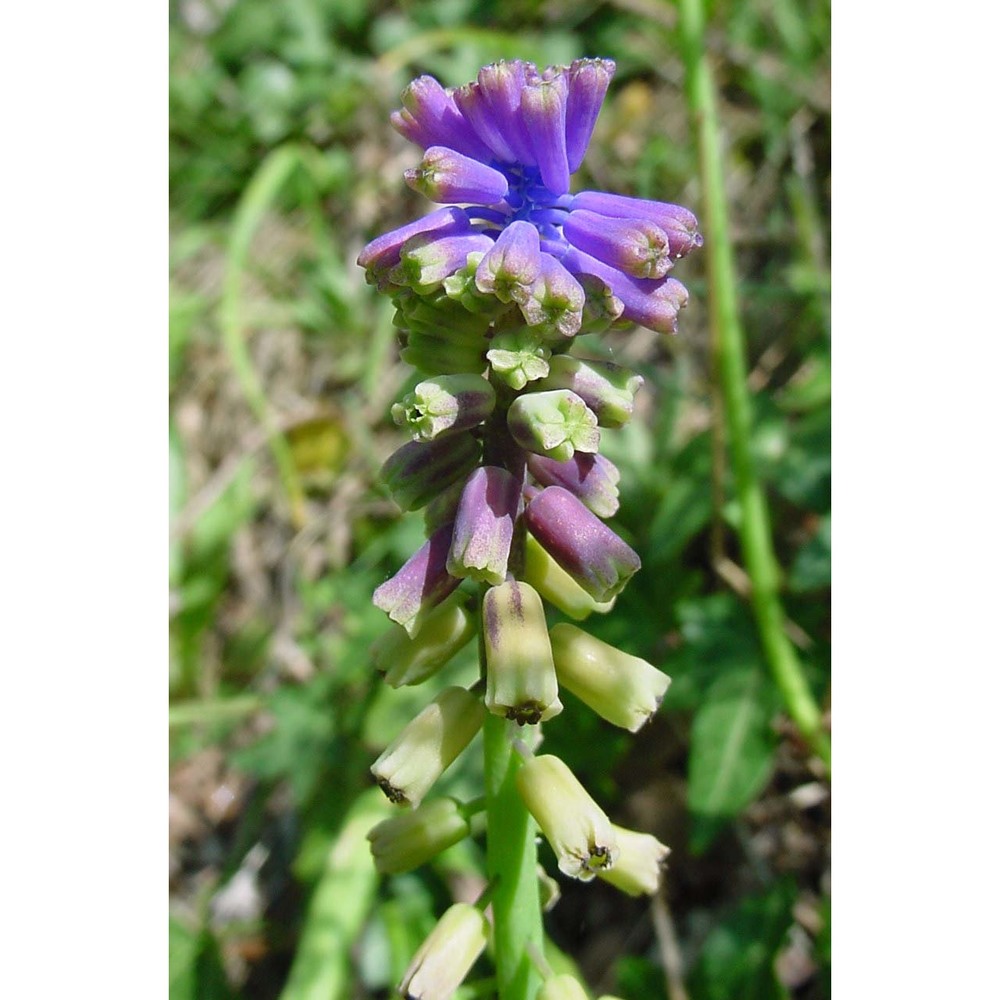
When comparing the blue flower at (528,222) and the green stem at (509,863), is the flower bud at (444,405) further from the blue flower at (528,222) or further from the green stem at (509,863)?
the green stem at (509,863)

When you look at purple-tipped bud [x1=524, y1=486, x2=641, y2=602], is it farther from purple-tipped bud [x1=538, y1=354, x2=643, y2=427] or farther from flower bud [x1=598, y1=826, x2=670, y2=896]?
flower bud [x1=598, y1=826, x2=670, y2=896]

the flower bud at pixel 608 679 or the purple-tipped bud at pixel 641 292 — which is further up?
the purple-tipped bud at pixel 641 292

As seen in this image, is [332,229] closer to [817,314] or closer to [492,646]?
[817,314]

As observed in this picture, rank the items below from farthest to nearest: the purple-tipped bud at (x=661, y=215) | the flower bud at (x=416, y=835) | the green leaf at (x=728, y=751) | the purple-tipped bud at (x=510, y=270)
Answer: the green leaf at (x=728, y=751) → the flower bud at (x=416, y=835) → the purple-tipped bud at (x=661, y=215) → the purple-tipped bud at (x=510, y=270)

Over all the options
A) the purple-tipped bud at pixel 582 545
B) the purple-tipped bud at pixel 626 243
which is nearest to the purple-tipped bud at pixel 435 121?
the purple-tipped bud at pixel 626 243

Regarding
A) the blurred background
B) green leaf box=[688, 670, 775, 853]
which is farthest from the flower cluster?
green leaf box=[688, 670, 775, 853]

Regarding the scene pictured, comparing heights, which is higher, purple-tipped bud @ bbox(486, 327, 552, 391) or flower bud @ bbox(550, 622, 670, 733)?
purple-tipped bud @ bbox(486, 327, 552, 391)

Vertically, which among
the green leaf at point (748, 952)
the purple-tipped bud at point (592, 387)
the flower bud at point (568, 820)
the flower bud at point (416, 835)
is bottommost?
the green leaf at point (748, 952)

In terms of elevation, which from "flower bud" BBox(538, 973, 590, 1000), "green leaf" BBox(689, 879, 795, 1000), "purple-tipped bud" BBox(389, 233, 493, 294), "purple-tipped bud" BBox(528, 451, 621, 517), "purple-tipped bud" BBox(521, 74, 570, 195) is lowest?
"green leaf" BBox(689, 879, 795, 1000)
